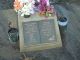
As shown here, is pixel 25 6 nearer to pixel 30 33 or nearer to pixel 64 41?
pixel 30 33

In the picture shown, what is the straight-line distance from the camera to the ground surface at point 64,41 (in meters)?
3.68

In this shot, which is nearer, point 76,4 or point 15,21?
point 15,21

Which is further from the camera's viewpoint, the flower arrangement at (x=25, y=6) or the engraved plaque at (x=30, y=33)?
the engraved plaque at (x=30, y=33)

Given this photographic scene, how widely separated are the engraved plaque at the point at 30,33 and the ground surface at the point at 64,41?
227 mm

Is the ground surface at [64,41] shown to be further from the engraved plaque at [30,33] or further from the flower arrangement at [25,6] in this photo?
the flower arrangement at [25,6]

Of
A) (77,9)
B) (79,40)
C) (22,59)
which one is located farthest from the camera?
(77,9)

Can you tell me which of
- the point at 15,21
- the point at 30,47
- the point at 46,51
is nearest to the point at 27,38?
the point at 30,47

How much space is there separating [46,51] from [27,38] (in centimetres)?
41

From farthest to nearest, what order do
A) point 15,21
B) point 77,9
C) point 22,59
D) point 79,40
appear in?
1. point 77,9
2. point 15,21
3. point 79,40
4. point 22,59

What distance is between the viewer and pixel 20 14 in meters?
3.81

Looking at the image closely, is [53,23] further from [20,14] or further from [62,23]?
[20,14]

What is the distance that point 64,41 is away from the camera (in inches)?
156

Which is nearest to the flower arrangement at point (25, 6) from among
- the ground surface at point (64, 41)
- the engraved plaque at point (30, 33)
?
the engraved plaque at point (30, 33)

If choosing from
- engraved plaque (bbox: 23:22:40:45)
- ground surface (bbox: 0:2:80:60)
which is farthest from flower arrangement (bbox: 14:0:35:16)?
ground surface (bbox: 0:2:80:60)
